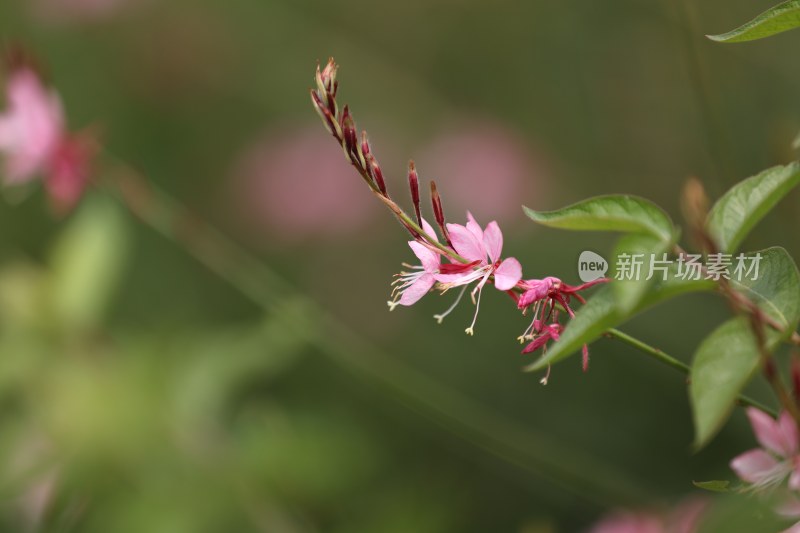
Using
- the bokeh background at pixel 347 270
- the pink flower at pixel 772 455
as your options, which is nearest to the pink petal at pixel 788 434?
the pink flower at pixel 772 455

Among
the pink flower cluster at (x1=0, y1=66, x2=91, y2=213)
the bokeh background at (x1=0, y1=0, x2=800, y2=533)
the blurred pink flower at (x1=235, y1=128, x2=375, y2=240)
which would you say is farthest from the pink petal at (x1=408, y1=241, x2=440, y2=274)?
the blurred pink flower at (x1=235, y1=128, x2=375, y2=240)

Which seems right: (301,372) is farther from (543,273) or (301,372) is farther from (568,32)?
(568,32)

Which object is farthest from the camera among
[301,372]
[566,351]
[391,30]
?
[391,30]

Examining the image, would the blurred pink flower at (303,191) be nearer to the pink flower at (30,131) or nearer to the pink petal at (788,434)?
the pink flower at (30,131)

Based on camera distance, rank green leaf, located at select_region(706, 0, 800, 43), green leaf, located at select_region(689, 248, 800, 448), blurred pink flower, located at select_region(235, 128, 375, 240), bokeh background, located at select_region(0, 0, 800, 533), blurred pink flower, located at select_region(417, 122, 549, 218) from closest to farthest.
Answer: green leaf, located at select_region(689, 248, 800, 448) → green leaf, located at select_region(706, 0, 800, 43) → bokeh background, located at select_region(0, 0, 800, 533) → blurred pink flower, located at select_region(417, 122, 549, 218) → blurred pink flower, located at select_region(235, 128, 375, 240)

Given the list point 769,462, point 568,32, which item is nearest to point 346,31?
point 568,32

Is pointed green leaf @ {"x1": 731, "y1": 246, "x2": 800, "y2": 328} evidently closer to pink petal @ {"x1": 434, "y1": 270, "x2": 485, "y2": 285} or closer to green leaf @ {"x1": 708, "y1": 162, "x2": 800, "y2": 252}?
green leaf @ {"x1": 708, "y1": 162, "x2": 800, "y2": 252}
